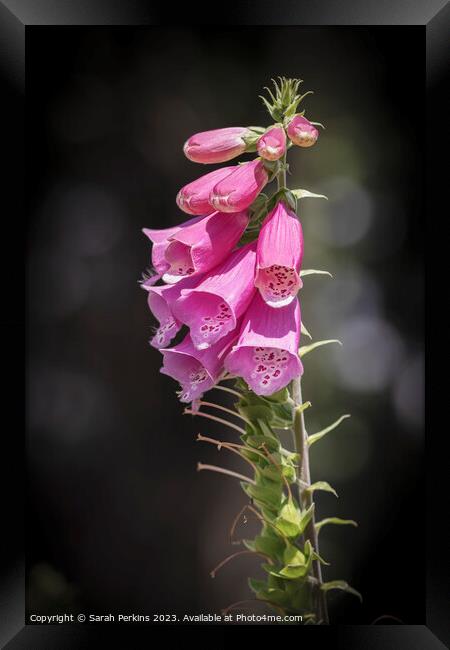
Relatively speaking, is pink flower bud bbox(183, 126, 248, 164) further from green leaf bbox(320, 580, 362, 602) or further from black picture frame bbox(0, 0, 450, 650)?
green leaf bbox(320, 580, 362, 602)

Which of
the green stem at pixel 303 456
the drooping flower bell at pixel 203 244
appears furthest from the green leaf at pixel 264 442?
the drooping flower bell at pixel 203 244

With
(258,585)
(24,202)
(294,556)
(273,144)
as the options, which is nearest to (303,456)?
(294,556)

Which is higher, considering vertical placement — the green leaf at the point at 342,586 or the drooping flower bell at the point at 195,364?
the drooping flower bell at the point at 195,364

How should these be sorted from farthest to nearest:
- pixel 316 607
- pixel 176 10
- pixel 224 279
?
1. pixel 176 10
2. pixel 316 607
3. pixel 224 279

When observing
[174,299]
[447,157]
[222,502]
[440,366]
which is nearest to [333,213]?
[447,157]

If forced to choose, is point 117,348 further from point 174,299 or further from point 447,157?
point 447,157

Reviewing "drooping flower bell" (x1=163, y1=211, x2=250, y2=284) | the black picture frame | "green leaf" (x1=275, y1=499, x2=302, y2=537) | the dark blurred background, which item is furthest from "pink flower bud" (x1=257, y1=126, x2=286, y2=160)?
"green leaf" (x1=275, y1=499, x2=302, y2=537)

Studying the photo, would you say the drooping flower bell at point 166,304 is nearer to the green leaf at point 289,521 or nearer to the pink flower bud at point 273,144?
the pink flower bud at point 273,144
